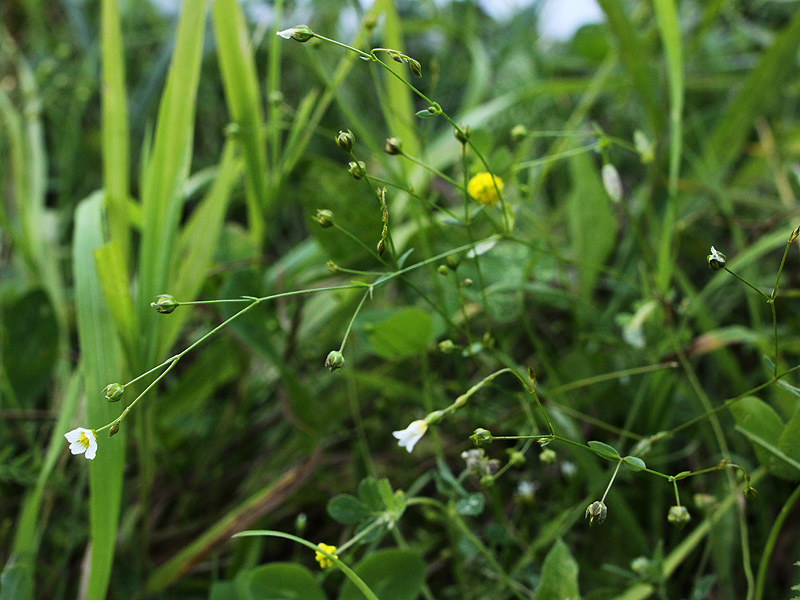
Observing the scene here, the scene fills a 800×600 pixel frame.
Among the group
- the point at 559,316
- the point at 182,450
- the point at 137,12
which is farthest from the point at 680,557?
the point at 137,12

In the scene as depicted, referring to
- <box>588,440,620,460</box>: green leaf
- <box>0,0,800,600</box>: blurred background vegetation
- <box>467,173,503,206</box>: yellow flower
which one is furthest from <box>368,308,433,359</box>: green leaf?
<box>588,440,620,460</box>: green leaf

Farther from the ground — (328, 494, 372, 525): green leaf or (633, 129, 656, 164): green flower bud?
(633, 129, 656, 164): green flower bud

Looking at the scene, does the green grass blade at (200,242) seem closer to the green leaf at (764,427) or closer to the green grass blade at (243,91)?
the green grass blade at (243,91)

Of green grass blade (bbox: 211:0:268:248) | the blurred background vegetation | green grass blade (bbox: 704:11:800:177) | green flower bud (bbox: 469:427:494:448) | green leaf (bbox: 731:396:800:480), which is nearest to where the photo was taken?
green flower bud (bbox: 469:427:494:448)

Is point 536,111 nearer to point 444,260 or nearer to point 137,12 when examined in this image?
point 444,260

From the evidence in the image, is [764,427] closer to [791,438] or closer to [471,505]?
[791,438]

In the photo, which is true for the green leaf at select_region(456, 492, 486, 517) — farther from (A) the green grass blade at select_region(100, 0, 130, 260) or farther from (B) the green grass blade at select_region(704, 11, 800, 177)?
(B) the green grass blade at select_region(704, 11, 800, 177)

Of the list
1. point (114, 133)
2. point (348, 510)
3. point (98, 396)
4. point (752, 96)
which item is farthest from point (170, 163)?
point (752, 96)
